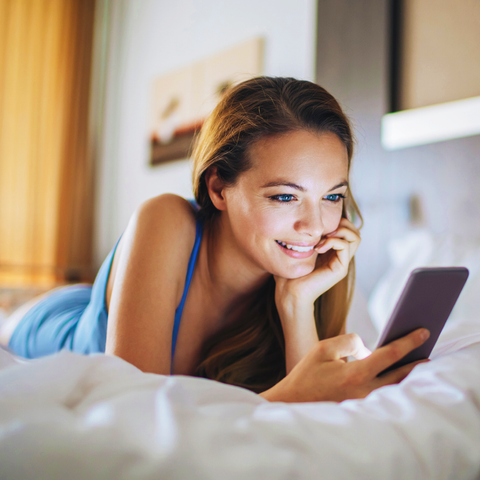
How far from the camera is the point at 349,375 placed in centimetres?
58

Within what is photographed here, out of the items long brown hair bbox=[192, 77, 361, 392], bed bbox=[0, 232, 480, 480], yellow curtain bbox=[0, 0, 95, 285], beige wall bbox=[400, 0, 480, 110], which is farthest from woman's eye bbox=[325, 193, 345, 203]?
yellow curtain bbox=[0, 0, 95, 285]

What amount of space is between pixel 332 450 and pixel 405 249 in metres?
1.40

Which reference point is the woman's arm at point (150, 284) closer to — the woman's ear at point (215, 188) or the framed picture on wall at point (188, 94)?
the woman's ear at point (215, 188)

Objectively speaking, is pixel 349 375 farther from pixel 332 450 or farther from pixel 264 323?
pixel 264 323

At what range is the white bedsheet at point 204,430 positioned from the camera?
0.30 metres

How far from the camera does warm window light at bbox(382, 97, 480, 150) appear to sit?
156cm

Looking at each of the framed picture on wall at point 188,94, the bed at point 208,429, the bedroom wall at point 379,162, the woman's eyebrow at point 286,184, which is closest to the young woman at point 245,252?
the woman's eyebrow at point 286,184

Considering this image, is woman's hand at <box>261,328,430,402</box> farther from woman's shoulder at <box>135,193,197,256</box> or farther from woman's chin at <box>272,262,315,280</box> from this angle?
woman's shoulder at <box>135,193,197,256</box>

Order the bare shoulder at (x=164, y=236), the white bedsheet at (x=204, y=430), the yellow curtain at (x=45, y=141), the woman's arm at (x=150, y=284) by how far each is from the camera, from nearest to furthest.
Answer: the white bedsheet at (x=204, y=430), the woman's arm at (x=150, y=284), the bare shoulder at (x=164, y=236), the yellow curtain at (x=45, y=141)

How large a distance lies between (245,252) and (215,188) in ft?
0.59

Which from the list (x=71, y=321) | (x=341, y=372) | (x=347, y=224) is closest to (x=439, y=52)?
(x=347, y=224)

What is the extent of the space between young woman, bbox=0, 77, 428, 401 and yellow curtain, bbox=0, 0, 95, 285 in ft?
6.53

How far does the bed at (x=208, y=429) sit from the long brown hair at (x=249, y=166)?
Answer: 2.11 feet

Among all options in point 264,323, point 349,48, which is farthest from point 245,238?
point 349,48
